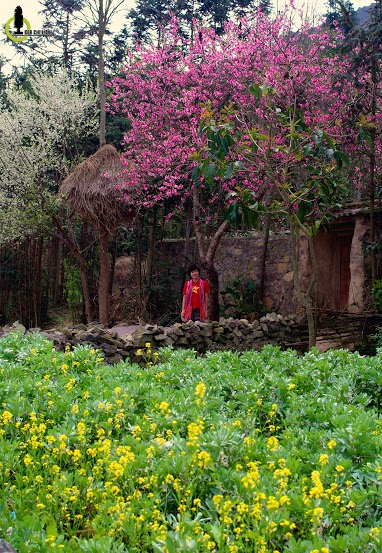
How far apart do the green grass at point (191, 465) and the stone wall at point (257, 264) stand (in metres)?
8.14

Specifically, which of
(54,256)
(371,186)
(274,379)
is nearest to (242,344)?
(371,186)

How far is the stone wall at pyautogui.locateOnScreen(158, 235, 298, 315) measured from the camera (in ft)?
41.0

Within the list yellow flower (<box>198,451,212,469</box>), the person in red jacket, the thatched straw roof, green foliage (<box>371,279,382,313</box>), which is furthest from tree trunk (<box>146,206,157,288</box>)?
yellow flower (<box>198,451,212,469</box>)

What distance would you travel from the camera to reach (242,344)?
9.24 metres

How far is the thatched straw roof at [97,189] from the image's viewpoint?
10891mm

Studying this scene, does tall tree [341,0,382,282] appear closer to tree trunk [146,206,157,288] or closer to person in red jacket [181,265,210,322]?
person in red jacket [181,265,210,322]

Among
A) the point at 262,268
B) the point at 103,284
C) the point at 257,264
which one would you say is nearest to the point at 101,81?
the point at 103,284

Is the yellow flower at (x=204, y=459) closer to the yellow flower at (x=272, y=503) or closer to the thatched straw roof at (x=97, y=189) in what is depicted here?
the yellow flower at (x=272, y=503)

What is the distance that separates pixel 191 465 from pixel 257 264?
35.4ft

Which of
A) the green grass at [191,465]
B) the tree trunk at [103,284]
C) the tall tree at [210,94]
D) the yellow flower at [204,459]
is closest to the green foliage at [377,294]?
the tall tree at [210,94]

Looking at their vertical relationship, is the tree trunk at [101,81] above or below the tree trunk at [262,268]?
above

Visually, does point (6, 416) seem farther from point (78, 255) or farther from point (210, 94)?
point (78, 255)

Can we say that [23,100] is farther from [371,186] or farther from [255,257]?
[371,186]

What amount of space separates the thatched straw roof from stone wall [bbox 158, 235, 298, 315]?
321 cm
